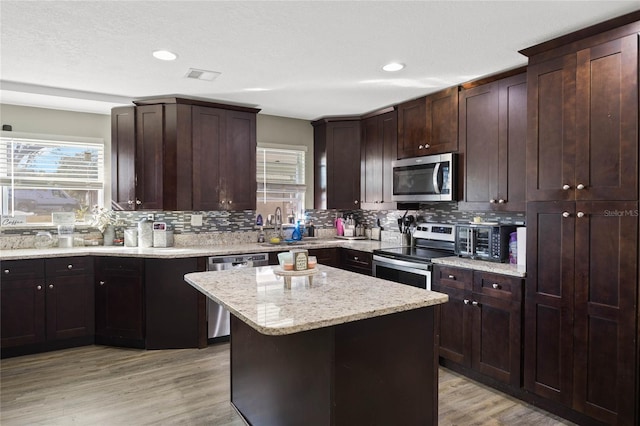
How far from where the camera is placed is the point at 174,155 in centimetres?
398

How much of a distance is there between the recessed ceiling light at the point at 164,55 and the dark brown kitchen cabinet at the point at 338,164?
234 centimetres

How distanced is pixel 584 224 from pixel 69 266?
4.17m

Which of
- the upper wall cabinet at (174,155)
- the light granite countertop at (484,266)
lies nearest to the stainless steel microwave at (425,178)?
the light granite countertop at (484,266)

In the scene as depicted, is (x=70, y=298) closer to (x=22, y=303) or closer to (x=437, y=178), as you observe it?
(x=22, y=303)

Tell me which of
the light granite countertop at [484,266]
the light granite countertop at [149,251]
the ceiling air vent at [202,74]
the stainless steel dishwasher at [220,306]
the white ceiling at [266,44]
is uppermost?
the ceiling air vent at [202,74]

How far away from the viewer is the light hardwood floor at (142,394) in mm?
2508

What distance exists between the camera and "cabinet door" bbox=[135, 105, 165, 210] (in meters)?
3.98

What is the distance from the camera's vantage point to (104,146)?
435cm

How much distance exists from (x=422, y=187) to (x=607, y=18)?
1.92 metres

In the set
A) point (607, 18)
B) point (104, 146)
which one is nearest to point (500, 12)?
point (607, 18)

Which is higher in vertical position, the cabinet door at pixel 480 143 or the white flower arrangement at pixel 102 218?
the cabinet door at pixel 480 143

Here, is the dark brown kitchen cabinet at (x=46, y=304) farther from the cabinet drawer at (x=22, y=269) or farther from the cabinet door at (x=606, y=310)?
the cabinet door at (x=606, y=310)

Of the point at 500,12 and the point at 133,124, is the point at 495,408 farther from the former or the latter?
the point at 133,124

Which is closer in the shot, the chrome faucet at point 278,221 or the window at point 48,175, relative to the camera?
the window at point 48,175
